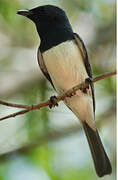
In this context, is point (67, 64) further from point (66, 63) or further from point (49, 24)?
point (49, 24)

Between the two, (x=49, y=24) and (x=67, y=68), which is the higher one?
(x=49, y=24)

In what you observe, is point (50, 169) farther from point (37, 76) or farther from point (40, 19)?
point (40, 19)

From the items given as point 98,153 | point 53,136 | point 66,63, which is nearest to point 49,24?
point 66,63

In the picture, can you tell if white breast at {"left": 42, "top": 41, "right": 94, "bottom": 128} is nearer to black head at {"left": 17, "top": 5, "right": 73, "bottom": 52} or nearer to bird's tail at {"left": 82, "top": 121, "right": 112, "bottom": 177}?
black head at {"left": 17, "top": 5, "right": 73, "bottom": 52}

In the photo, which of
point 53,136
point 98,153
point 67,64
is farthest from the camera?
point 53,136

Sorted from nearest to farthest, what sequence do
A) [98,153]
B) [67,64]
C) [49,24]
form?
[67,64]
[98,153]
[49,24]

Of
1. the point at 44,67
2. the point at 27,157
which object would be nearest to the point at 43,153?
the point at 27,157

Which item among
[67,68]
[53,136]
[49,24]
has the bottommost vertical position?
[53,136]

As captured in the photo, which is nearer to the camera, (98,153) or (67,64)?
(67,64)

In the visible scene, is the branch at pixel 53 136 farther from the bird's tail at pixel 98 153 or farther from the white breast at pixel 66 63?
the white breast at pixel 66 63
